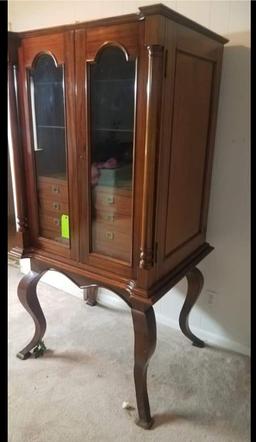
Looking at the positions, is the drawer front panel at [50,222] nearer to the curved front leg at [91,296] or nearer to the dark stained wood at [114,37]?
the dark stained wood at [114,37]

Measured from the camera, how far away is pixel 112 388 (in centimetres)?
162

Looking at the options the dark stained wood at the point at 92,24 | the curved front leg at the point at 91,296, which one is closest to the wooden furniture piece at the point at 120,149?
the dark stained wood at the point at 92,24

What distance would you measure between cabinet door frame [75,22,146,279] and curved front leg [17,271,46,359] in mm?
393

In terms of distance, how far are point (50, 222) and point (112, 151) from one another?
47cm

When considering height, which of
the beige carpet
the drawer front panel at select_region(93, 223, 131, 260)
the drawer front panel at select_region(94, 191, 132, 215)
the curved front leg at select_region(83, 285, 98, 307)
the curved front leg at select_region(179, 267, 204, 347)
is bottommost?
the beige carpet

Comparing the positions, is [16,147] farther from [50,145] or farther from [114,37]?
[114,37]

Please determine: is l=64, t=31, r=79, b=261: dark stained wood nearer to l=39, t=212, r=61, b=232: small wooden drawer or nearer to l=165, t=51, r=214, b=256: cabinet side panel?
l=39, t=212, r=61, b=232: small wooden drawer

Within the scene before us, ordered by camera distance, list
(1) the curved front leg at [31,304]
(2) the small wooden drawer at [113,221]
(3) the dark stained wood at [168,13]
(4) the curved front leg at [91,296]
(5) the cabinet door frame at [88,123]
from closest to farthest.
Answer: (3) the dark stained wood at [168,13], (5) the cabinet door frame at [88,123], (2) the small wooden drawer at [113,221], (1) the curved front leg at [31,304], (4) the curved front leg at [91,296]

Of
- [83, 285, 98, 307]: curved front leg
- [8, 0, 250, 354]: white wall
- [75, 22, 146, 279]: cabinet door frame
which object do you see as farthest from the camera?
[83, 285, 98, 307]: curved front leg

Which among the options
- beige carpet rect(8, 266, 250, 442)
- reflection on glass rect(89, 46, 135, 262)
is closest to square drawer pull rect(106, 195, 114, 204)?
reflection on glass rect(89, 46, 135, 262)

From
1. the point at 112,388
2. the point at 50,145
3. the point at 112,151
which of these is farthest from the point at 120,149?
the point at 112,388

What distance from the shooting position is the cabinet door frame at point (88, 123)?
42.9 inches

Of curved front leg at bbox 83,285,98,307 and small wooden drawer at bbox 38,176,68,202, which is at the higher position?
small wooden drawer at bbox 38,176,68,202

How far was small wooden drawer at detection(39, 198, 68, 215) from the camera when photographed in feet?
Answer: 4.81
